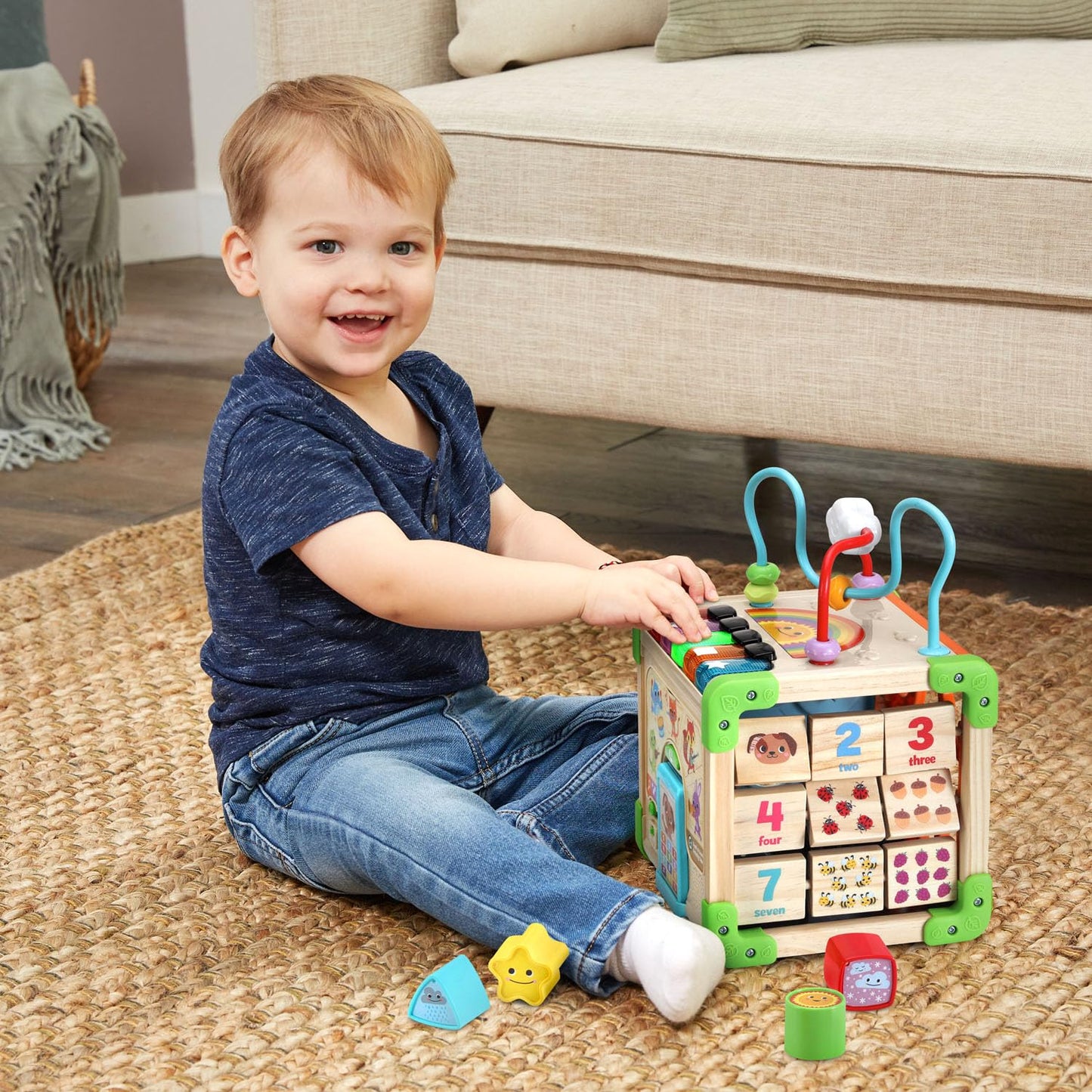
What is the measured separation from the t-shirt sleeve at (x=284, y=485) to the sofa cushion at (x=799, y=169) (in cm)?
51

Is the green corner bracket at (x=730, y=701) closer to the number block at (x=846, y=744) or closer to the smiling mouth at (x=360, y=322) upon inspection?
the number block at (x=846, y=744)

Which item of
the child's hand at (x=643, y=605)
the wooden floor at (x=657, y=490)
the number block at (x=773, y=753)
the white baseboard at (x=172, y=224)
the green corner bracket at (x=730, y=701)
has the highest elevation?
the child's hand at (x=643, y=605)

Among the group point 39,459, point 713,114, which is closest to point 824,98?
point 713,114

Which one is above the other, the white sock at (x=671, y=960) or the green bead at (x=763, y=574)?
the green bead at (x=763, y=574)

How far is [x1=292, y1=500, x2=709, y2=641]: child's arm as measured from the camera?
0.87 m

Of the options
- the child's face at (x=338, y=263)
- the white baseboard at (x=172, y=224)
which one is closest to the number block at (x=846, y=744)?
the child's face at (x=338, y=263)

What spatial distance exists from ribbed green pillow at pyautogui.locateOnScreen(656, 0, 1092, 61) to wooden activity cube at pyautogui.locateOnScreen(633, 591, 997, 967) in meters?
0.85

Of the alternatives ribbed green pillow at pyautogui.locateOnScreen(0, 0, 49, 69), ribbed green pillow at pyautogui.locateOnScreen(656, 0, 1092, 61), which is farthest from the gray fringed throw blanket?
ribbed green pillow at pyautogui.locateOnScreen(656, 0, 1092, 61)

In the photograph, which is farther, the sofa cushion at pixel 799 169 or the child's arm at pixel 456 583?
the sofa cushion at pixel 799 169

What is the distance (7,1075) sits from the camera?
0.76m

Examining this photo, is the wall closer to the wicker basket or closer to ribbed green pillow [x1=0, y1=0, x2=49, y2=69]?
the wicker basket

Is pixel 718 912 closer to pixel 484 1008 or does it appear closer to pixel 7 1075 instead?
pixel 484 1008

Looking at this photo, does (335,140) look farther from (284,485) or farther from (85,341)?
(85,341)

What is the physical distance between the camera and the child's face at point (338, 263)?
895mm
